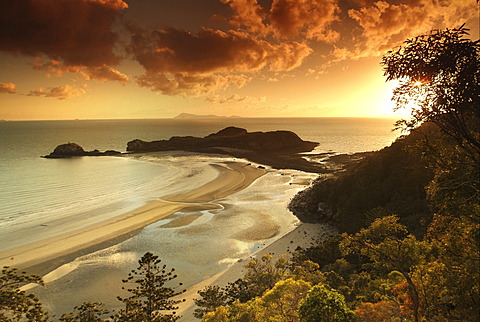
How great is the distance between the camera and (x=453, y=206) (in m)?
7.48

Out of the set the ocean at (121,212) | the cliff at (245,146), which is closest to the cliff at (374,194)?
the ocean at (121,212)

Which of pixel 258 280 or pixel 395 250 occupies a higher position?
pixel 395 250

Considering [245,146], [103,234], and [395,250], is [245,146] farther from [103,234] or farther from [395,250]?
[395,250]

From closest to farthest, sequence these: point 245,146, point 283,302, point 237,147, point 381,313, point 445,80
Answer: point 445,80 → point 381,313 → point 283,302 → point 245,146 → point 237,147

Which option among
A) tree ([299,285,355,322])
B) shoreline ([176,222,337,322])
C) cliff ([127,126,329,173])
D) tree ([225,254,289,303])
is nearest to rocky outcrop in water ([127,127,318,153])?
cliff ([127,126,329,173])

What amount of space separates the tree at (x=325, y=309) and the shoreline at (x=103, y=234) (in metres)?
26.3

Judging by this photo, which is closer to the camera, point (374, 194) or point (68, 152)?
point (374, 194)

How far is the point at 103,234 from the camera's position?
107ft

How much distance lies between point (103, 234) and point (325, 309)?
102ft

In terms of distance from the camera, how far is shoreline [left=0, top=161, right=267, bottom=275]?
26516 millimetres

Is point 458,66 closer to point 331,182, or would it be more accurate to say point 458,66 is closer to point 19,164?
point 331,182

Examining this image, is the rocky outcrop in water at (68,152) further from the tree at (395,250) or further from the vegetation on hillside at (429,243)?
the tree at (395,250)

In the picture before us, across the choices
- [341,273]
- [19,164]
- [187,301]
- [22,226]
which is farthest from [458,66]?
[19,164]

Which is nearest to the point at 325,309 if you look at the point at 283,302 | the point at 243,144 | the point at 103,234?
the point at 283,302
